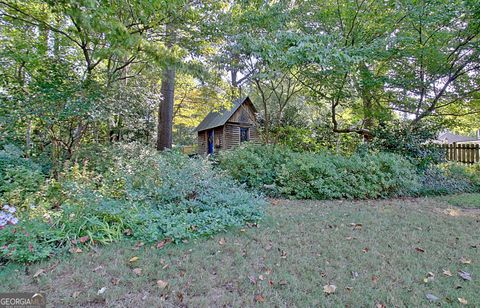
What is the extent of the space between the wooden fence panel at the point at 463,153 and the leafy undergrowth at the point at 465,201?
3251mm

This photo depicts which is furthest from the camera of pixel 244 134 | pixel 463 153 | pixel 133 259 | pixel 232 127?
pixel 244 134

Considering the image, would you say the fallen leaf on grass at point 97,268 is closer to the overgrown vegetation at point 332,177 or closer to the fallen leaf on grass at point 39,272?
the fallen leaf on grass at point 39,272

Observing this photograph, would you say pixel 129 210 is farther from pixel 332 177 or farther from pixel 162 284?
pixel 332 177

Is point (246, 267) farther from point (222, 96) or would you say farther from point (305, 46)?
point (222, 96)

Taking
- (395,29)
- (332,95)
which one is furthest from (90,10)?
Answer: (395,29)

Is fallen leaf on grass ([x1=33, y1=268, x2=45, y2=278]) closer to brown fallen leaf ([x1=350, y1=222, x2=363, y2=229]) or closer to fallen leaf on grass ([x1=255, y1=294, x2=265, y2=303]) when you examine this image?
fallen leaf on grass ([x1=255, y1=294, x2=265, y2=303])

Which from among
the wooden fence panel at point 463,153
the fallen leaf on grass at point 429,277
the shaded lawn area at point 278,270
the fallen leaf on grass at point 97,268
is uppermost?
the wooden fence panel at point 463,153

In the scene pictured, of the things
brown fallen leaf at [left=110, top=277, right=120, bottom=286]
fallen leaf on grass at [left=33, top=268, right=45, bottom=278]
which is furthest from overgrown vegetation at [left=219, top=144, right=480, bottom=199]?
fallen leaf on grass at [left=33, top=268, right=45, bottom=278]

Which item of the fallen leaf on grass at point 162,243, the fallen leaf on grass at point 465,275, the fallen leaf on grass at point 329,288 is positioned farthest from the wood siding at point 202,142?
the fallen leaf on grass at point 465,275

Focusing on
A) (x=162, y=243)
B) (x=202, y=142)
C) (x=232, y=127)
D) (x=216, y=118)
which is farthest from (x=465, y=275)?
(x=202, y=142)

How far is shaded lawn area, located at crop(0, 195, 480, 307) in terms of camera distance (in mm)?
2010

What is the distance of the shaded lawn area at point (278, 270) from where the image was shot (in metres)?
2.01

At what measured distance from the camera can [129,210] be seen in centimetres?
329

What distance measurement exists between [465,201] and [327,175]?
9.39ft
